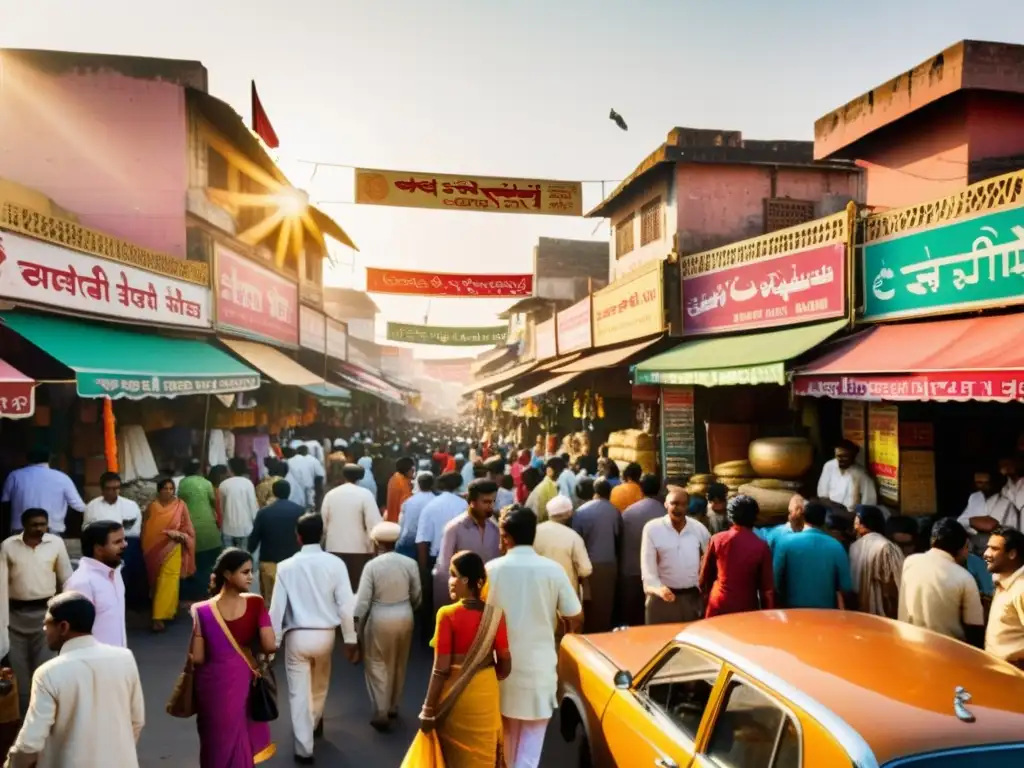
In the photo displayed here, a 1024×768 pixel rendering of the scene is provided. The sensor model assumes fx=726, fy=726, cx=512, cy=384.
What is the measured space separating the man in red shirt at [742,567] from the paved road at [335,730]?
5.26ft

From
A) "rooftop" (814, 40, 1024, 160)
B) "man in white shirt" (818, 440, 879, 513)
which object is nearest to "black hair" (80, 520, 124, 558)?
"man in white shirt" (818, 440, 879, 513)

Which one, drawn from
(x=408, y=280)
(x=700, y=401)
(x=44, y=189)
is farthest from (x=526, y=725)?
(x=408, y=280)

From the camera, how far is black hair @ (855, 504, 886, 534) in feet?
18.5

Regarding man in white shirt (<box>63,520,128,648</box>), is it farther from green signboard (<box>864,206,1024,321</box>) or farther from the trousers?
green signboard (<box>864,206,1024,321</box>)

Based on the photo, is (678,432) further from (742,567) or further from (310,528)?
(310,528)

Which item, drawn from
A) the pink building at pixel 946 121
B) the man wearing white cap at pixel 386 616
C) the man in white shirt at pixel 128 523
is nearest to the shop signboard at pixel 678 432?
the pink building at pixel 946 121

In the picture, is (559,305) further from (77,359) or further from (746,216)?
(77,359)

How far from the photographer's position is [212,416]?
1288 cm

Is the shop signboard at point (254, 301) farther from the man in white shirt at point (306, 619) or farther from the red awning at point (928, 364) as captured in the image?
the red awning at point (928, 364)

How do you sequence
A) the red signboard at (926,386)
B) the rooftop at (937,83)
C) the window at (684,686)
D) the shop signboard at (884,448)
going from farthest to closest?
the rooftop at (937,83) < the shop signboard at (884,448) < the red signboard at (926,386) < the window at (684,686)

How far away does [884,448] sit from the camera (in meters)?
8.21

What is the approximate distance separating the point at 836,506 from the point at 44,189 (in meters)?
13.4

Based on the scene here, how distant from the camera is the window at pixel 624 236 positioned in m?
15.9

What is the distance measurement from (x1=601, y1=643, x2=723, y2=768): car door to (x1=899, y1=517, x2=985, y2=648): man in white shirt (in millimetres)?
1914
